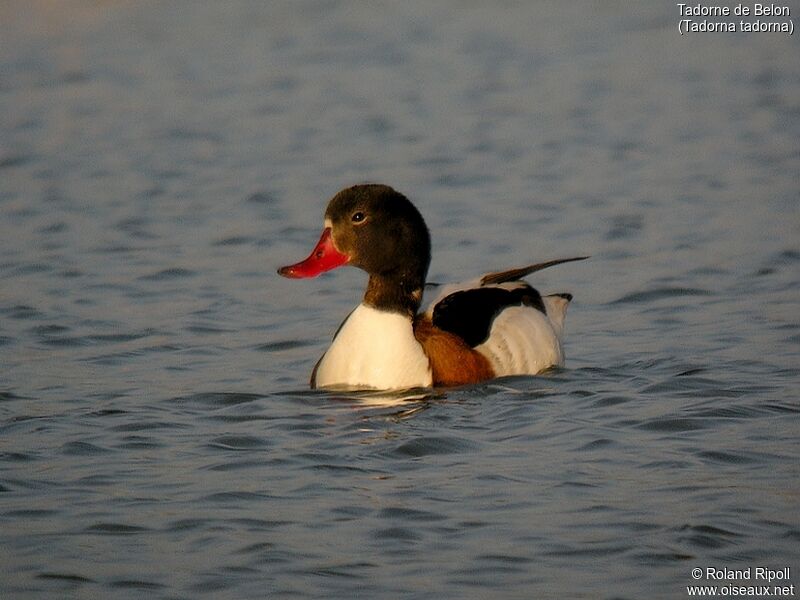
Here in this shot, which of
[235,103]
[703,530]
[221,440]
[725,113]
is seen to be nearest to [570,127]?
[725,113]

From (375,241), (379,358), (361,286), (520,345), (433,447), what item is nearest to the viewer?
(433,447)

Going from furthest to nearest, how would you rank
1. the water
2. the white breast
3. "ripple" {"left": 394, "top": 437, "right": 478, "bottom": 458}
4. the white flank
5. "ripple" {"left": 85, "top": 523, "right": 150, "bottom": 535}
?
the white flank
the white breast
"ripple" {"left": 394, "top": 437, "right": 478, "bottom": 458}
"ripple" {"left": 85, "top": 523, "right": 150, "bottom": 535}
the water

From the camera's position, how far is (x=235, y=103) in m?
16.1

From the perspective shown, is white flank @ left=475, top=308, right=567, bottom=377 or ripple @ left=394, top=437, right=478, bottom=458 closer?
ripple @ left=394, top=437, right=478, bottom=458

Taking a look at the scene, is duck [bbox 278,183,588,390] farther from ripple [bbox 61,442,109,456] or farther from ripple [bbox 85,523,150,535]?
ripple [bbox 85,523,150,535]

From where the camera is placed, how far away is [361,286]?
11.2 meters

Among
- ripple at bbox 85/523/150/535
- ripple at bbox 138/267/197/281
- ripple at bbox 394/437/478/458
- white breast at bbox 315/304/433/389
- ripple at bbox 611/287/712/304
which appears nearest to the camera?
ripple at bbox 85/523/150/535

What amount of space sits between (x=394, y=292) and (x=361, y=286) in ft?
8.09

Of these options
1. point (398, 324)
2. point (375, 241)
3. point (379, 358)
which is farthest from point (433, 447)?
point (375, 241)

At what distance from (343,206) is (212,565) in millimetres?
3091

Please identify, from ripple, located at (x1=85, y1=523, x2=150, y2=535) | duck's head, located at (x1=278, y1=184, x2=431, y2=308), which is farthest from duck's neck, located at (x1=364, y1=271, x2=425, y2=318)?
ripple, located at (x1=85, y1=523, x2=150, y2=535)

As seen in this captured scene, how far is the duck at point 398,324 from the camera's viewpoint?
8609 millimetres

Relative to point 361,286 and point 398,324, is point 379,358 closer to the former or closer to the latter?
point 398,324

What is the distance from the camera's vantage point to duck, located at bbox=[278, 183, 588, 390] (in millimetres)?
8609
